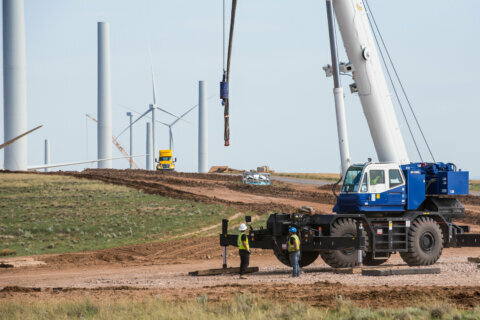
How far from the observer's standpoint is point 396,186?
2992 cm

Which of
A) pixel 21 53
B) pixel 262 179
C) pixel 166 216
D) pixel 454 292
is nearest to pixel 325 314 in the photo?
pixel 454 292

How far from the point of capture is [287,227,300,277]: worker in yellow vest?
89.9 feet

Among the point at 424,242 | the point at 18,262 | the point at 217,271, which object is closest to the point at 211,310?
the point at 217,271

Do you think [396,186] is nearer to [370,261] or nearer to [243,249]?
[370,261]

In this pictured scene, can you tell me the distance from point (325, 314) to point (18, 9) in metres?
78.9

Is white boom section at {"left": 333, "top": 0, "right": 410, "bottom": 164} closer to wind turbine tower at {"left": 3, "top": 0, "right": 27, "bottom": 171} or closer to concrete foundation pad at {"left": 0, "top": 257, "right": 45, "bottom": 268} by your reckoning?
concrete foundation pad at {"left": 0, "top": 257, "right": 45, "bottom": 268}

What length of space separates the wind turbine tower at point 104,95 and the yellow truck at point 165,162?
1973 cm

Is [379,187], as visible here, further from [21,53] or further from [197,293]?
[21,53]

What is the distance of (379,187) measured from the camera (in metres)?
29.6

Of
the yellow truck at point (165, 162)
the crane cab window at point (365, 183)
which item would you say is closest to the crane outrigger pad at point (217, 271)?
the crane cab window at point (365, 183)

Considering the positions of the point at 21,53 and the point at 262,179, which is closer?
the point at 262,179

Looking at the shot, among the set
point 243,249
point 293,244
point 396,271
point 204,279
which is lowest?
point 204,279

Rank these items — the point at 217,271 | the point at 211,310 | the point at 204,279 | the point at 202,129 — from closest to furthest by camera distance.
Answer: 1. the point at 211,310
2. the point at 204,279
3. the point at 217,271
4. the point at 202,129

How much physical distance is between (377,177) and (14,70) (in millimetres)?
70769
